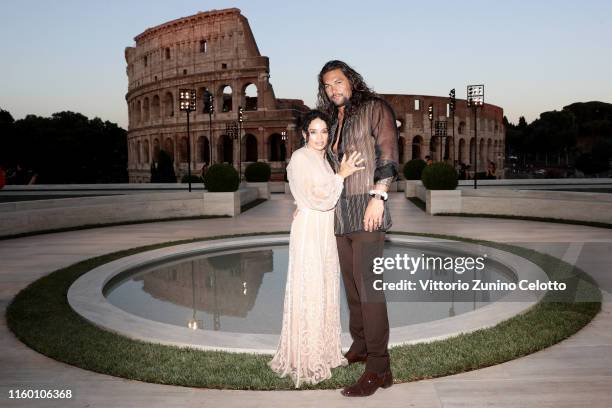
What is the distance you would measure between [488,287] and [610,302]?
157 centimetres

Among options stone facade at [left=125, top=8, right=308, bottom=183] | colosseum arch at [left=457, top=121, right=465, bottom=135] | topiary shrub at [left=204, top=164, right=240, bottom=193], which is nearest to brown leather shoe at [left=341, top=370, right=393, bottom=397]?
topiary shrub at [left=204, top=164, right=240, bottom=193]

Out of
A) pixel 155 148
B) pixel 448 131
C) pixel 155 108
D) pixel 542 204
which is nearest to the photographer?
pixel 542 204

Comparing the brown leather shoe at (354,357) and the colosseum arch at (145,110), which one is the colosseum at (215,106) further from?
the brown leather shoe at (354,357)

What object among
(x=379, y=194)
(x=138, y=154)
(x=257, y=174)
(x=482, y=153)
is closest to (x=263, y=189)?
(x=257, y=174)

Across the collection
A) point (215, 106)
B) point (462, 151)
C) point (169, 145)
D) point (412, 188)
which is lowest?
point (412, 188)

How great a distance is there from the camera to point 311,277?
3.74m

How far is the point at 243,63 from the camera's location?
49875 mm

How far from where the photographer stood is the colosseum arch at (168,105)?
54844 millimetres

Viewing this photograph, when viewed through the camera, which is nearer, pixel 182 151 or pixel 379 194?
pixel 379 194

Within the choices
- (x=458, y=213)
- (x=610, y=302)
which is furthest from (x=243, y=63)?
(x=610, y=302)

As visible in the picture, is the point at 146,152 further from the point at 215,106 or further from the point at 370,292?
the point at 370,292

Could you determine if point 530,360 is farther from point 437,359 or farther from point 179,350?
point 179,350

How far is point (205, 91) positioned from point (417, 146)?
2585 centimetres

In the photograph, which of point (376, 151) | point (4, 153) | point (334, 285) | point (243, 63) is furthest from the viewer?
point (4, 153)
